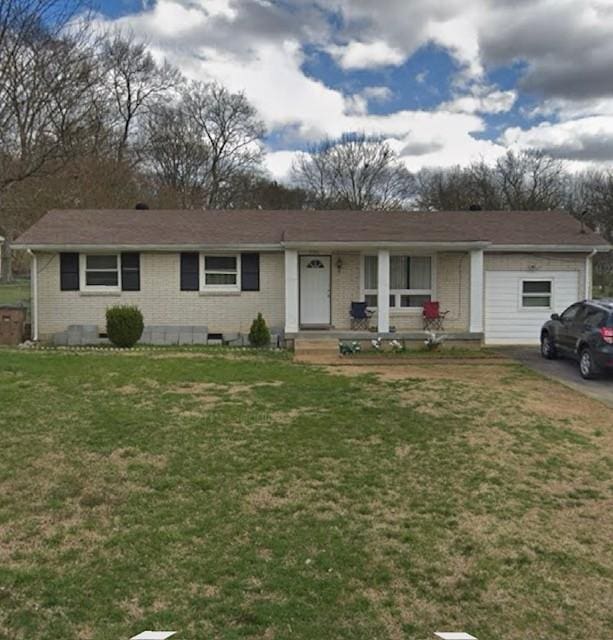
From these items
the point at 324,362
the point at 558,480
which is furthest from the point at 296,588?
the point at 324,362

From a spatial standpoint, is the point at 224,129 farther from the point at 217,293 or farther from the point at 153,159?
the point at 217,293

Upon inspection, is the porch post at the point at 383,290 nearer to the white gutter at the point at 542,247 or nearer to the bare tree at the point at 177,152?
the white gutter at the point at 542,247

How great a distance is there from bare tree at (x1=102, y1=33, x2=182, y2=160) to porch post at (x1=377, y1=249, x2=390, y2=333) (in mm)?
28497

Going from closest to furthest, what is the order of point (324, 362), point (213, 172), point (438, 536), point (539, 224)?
point (438, 536) < point (324, 362) < point (539, 224) < point (213, 172)

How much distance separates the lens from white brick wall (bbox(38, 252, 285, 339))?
15805 mm

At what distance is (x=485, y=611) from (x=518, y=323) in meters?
14.2

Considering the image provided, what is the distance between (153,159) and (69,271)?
105 feet

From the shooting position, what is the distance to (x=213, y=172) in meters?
→ 47.5

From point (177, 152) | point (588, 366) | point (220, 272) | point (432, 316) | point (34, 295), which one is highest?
point (177, 152)

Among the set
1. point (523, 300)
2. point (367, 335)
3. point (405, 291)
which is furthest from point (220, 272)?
point (523, 300)

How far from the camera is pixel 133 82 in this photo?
42.8 m

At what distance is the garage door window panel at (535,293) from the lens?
1647 cm

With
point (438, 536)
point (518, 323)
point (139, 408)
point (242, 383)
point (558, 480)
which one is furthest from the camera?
point (518, 323)

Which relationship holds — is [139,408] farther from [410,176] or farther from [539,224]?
[410,176]
